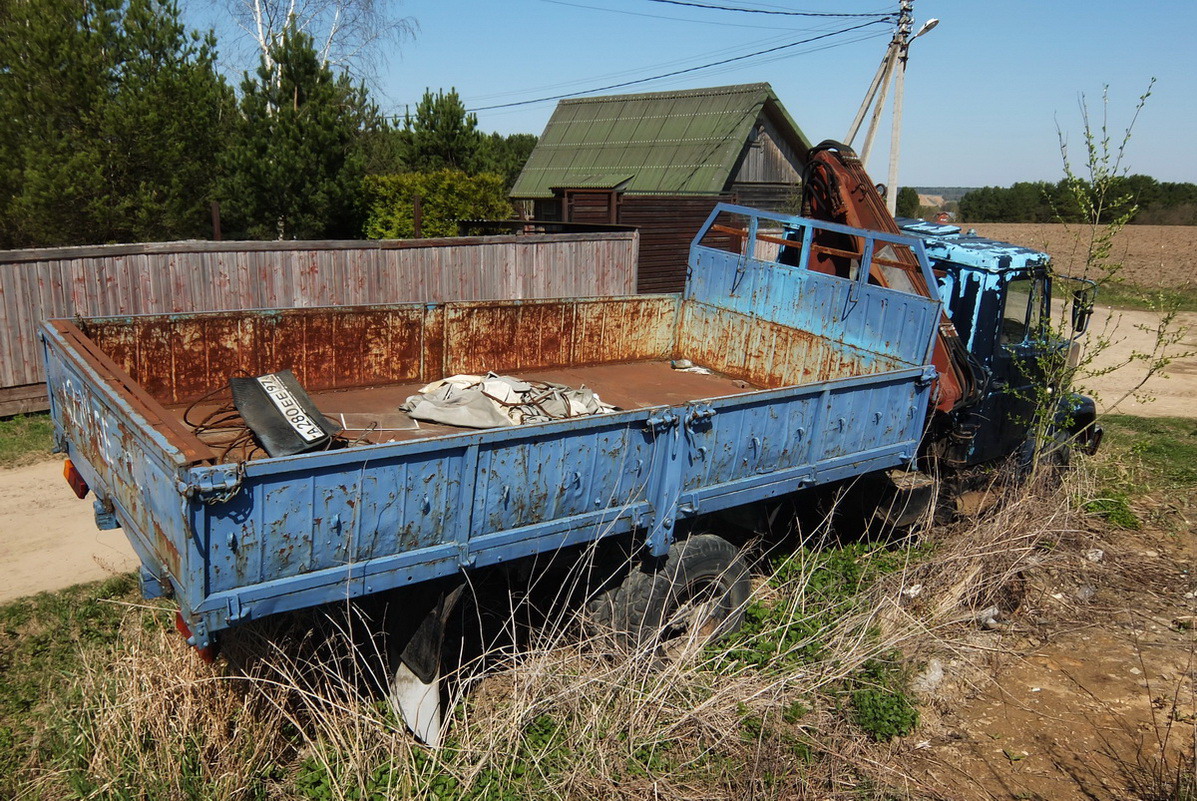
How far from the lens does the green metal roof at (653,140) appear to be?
18344 millimetres

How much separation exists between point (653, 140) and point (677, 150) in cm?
103

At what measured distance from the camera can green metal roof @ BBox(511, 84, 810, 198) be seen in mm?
18344

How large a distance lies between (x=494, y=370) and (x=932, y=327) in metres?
3.24

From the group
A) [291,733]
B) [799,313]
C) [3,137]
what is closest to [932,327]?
[799,313]

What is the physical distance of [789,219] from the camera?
6.83m

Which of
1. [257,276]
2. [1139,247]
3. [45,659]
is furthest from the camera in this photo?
[1139,247]

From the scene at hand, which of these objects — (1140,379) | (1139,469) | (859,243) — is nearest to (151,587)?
(859,243)

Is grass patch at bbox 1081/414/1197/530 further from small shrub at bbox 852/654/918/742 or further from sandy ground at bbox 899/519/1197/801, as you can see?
small shrub at bbox 852/654/918/742

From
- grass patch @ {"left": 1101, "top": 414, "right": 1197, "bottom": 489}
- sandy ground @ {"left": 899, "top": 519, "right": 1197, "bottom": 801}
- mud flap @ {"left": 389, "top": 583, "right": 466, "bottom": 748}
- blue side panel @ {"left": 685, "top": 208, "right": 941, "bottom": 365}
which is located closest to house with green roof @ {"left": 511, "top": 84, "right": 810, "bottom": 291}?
grass patch @ {"left": 1101, "top": 414, "right": 1197, "bottom": 489}

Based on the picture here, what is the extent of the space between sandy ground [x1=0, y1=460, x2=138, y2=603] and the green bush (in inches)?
299

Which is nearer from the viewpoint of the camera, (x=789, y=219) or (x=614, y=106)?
(x=789, y=219)

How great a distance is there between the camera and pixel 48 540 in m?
6.19

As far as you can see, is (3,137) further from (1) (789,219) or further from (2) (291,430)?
(1) (789,219)

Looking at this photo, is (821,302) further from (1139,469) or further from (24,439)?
(24,439)
